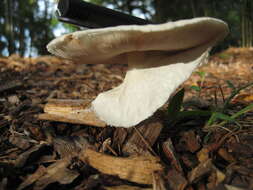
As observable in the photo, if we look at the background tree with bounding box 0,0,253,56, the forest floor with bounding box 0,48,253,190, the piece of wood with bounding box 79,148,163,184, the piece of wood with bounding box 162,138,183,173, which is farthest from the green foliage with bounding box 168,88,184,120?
the background tree with bounding box 0,0,253,56

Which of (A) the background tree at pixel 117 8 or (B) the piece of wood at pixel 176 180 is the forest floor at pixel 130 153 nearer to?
(B) the piece of wood at pixel 176 180

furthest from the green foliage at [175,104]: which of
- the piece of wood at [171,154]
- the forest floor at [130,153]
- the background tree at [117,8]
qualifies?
the background tree at [117,8]

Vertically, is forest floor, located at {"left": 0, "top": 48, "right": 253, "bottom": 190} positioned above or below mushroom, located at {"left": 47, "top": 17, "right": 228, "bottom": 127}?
below

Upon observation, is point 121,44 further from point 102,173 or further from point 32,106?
point 32,106

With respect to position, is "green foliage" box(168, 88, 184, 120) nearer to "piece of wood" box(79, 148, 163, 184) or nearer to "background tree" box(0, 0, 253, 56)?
"piece of wood" box(79, 148, 163, 184)

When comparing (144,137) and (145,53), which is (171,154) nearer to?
(144,137)

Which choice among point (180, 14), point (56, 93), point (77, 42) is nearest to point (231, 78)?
point (56, 93)
